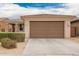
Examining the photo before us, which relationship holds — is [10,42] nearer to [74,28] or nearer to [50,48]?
[50,48]

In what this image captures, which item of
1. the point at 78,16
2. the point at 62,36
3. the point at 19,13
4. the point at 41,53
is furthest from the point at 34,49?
the point at 62,36

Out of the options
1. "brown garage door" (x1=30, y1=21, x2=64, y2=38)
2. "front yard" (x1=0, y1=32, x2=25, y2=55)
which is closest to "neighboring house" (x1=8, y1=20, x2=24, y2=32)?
"front yard" (x1=0, y1=32, x2=25, y2=55)

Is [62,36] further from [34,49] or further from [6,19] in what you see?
[6,19]

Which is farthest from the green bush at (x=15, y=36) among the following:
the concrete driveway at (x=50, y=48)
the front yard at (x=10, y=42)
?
the concrete driveway at (x=50, y=48)

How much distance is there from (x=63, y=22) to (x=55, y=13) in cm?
300

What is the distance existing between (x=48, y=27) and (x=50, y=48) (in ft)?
7.09

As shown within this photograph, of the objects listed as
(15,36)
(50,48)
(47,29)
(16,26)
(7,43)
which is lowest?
(50,48)

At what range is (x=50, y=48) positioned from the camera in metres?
9.05

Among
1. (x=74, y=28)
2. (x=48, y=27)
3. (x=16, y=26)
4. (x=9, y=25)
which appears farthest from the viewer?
(x=48, y=27)

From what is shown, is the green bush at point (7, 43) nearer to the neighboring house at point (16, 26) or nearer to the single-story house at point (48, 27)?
the neighboring house at point (16, 26)

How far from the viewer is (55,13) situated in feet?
30.5

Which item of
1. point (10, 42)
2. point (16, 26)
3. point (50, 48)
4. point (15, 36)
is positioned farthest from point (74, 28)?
point (10, 42)

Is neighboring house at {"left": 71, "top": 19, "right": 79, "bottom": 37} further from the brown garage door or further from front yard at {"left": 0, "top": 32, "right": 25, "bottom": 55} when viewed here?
front yard at {"left": 0, "top": 32, "right": 25, "bottom": 55}

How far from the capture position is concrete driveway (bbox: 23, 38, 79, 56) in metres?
8.31
